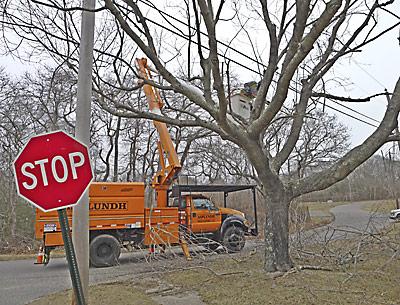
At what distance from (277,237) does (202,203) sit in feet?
19.5

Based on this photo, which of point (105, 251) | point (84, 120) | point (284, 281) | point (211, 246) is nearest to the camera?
point (84, 120)

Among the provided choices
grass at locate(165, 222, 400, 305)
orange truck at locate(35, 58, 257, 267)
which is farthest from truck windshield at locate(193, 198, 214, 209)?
grass at locate(165, 222, 400, 305)

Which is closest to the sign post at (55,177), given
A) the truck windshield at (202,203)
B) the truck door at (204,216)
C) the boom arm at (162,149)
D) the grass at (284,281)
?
the grass at (284,281)

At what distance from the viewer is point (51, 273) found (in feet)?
34.8

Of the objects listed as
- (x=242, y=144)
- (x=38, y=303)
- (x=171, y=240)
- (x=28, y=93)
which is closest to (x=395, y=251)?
(x=242, y=144)

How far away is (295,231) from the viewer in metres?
10.4

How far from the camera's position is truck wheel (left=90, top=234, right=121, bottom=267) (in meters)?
11.5

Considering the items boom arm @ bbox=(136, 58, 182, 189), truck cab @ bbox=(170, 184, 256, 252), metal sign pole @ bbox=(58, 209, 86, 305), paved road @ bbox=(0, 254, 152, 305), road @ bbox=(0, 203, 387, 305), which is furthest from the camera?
truck cab @ bbox=(170, 184, 256, 252)

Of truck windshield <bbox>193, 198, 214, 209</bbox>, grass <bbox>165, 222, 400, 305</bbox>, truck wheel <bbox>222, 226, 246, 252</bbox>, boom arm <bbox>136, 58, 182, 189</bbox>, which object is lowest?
grass <bbox>165, 222, 400, 305</bbox>

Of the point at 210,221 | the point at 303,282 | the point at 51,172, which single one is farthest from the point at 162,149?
the point at 51,172

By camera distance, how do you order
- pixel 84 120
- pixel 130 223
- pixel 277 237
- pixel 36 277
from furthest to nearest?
pixel 130 223, pixel 36 277, pixel 277 237, pixel 84 120

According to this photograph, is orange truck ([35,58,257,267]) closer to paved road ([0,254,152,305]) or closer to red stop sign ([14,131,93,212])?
paved road ([0,254,152,305])

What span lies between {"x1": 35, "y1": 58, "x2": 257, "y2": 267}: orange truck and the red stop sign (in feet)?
26.5

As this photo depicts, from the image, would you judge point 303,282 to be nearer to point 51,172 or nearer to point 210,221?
point 51,172
